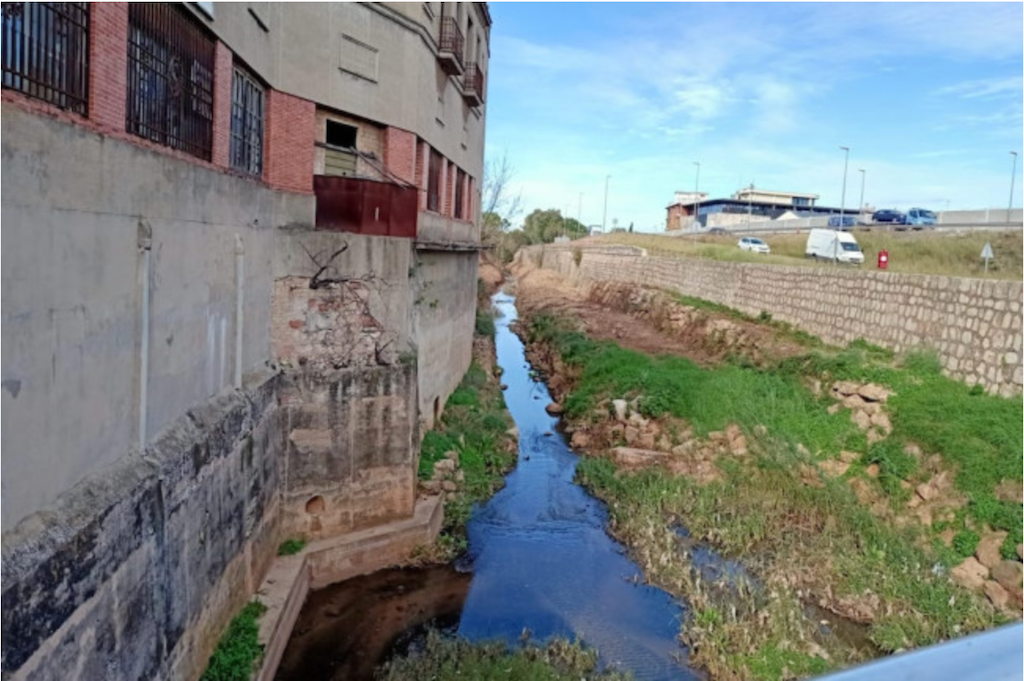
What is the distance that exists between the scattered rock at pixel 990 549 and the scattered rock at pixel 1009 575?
91 mm

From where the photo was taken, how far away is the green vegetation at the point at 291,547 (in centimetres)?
939

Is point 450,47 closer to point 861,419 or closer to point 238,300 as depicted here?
point 238,300

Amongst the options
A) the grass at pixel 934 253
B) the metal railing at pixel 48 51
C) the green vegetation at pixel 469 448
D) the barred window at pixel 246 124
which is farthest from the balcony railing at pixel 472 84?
the grass at pixel 934 253

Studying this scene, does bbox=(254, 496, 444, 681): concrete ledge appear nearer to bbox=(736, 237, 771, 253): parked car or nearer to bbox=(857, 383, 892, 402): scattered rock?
bbox=(857, 383, 892, 402): scattered rock

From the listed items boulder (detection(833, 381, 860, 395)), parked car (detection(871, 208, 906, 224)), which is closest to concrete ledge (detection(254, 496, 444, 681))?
boulder (detection(833, 381, 860, 395))

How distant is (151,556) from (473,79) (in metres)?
13.4

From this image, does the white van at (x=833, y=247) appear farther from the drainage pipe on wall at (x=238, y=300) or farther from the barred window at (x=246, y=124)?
the drainage pipe on wall at (x=238, y=300)

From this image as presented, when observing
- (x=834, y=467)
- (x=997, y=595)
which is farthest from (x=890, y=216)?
(x=997, y=595)

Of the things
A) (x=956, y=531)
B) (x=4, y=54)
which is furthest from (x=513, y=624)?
(x=4, y=54)

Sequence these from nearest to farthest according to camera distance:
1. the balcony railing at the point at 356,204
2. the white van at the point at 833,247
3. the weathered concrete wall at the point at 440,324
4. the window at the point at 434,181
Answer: the balcony railing at the point at 356,204 → the weathered concrete wall at the point at 440,324 → the window at the point at 434,181 → the white van at the point at 833,247

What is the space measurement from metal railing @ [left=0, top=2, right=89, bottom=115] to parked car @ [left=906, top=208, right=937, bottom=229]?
40878mm

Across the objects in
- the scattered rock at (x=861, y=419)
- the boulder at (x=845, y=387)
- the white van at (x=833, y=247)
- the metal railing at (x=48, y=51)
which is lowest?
the scattered rock at (x=861, y=419)

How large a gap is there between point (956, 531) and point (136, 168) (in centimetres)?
1002

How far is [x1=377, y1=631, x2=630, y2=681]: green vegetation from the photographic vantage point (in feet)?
25.5
